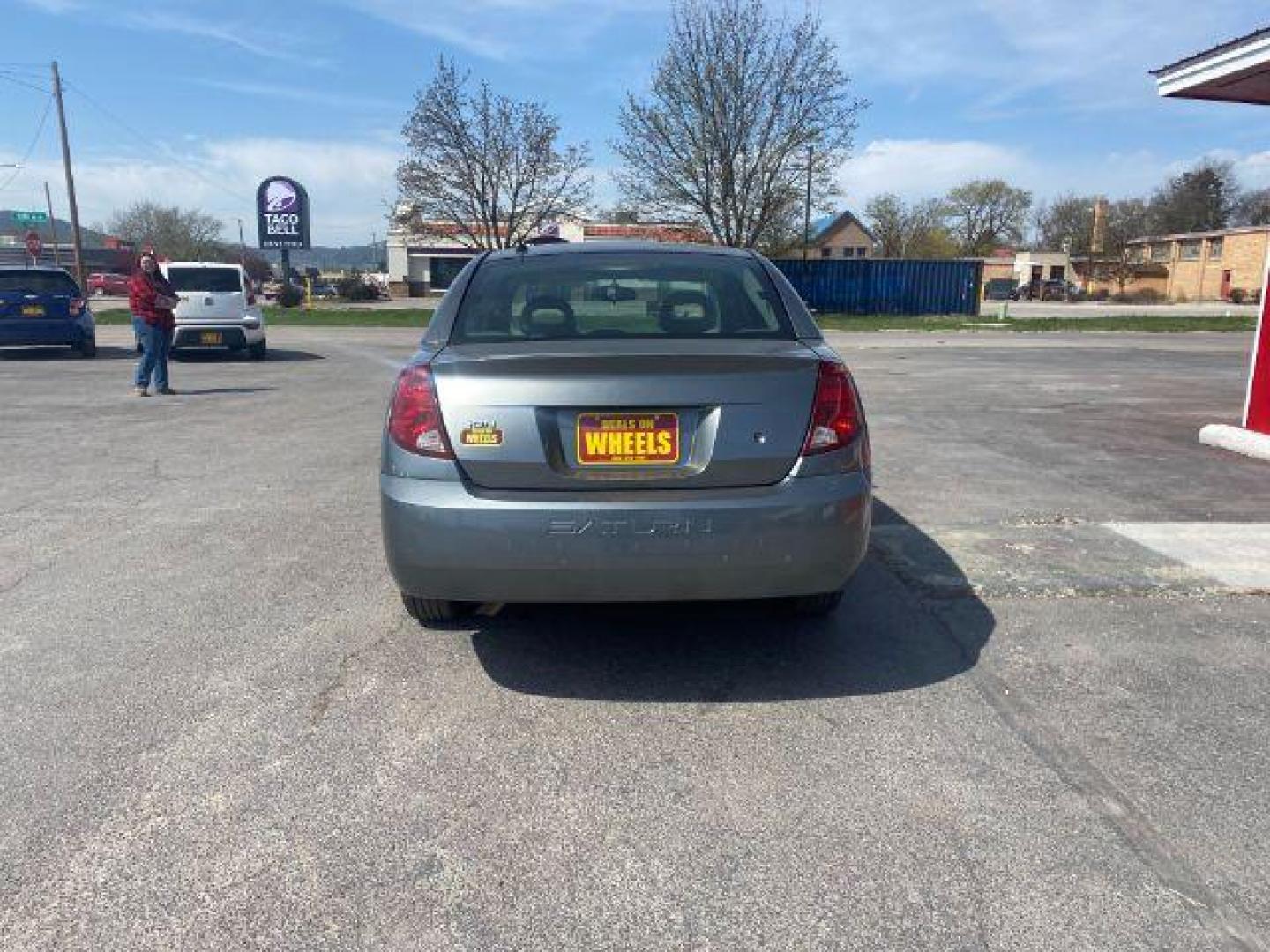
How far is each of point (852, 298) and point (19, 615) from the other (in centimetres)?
3774

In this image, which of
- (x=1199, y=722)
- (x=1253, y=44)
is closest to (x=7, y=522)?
(x=1199, y=722)

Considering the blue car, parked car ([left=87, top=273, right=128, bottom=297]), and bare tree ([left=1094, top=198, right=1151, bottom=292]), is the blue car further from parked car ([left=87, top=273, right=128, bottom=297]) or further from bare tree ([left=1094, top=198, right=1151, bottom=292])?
bare tree ([left=1094, top=198, right=1151, bottom=292])

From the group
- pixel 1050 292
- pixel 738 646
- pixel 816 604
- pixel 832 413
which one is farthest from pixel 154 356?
pixel 1050 292

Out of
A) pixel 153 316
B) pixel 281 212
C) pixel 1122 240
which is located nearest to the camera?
pixel 153 316


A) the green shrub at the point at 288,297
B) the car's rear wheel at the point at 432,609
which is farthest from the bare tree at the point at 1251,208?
the car's rear wheel at the point at 432,609

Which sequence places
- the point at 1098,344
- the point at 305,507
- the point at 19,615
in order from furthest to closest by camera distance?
1. the point at 1098,344
2. the point at 305,507
3. the point at 19,615

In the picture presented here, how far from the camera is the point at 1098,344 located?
917 inches

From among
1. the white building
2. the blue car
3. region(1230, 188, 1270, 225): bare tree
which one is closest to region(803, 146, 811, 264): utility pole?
the white building

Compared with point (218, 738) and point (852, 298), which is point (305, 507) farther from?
point (852, 298)

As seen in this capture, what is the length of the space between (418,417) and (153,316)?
9.17 meters

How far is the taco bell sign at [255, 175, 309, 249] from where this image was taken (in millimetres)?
35406

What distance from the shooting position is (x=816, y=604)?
3.85 metres

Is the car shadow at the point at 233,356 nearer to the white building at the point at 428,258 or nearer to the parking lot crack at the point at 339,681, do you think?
the parking lot crack at the point at 339,681

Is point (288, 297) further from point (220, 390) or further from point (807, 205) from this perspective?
point (220, 390)
